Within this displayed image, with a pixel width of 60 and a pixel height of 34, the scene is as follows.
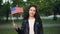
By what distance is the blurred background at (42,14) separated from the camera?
4.49 metres

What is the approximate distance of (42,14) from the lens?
15.2 feet

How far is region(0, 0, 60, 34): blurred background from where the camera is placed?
14.7 feet

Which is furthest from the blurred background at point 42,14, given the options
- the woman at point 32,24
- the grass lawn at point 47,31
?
the woman at point 32,24

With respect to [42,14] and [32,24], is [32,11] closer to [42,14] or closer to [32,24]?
[32,24]

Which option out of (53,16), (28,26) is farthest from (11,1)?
(28,26)

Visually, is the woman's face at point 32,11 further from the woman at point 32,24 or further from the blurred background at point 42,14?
the blurred background at point 42,14

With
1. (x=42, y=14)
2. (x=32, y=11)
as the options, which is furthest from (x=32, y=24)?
(x=42, y=14)

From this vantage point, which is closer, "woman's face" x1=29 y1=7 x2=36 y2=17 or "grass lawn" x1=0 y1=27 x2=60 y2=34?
"woman's face" x1=29 y1=7 x2=36 y2=17

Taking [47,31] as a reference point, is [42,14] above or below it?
→ above

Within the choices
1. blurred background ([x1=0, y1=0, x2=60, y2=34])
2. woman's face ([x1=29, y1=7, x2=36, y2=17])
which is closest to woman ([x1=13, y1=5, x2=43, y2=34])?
woman's face ([x1=29, y1=7, x2=36, y2=17])

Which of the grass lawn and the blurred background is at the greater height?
the blurred background

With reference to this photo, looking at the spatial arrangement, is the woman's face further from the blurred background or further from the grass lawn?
A: the grass lawn

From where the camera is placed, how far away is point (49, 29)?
15.5 ft

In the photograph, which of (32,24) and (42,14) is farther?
(42,14)
